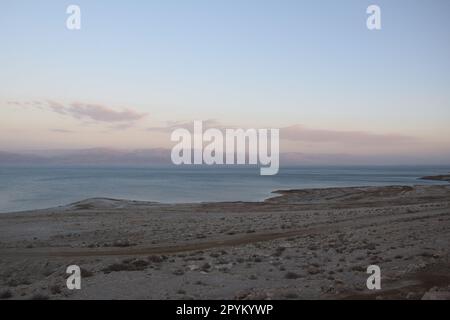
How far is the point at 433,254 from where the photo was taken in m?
13.7

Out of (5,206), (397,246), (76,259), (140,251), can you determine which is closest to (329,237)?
(397,246)

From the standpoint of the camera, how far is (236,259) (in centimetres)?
1433

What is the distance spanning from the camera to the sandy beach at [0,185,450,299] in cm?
1034

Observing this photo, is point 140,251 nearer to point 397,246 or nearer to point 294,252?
point 294,252

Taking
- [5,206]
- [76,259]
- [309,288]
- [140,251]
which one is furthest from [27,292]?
[5,206]

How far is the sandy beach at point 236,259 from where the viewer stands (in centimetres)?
1034

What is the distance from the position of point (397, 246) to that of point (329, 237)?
3.59 m

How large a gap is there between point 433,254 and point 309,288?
243 inches
